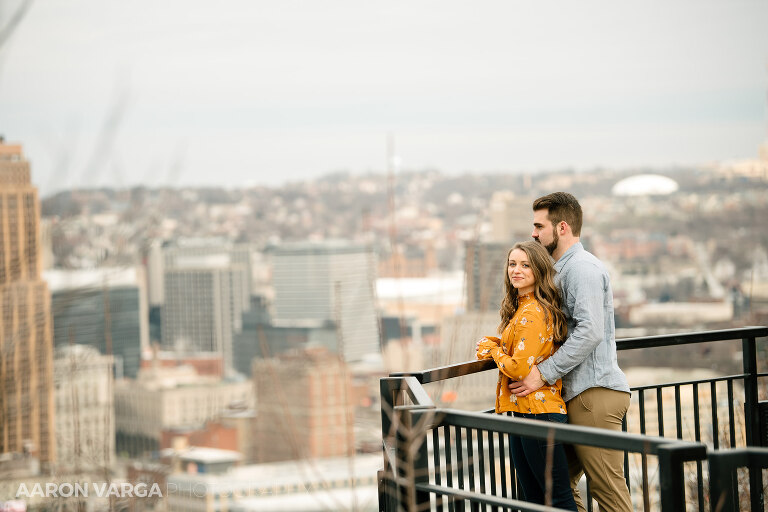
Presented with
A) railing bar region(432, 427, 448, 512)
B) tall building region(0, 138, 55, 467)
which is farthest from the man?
tall building region(0, 138, 55, 467)

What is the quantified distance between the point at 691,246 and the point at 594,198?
12.0 m

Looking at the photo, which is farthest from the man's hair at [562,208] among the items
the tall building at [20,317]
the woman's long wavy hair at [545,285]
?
→ the tall building at [20,317]

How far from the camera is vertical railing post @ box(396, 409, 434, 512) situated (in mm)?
2770

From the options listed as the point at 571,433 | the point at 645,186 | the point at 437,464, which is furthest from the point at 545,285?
the point at 645,186

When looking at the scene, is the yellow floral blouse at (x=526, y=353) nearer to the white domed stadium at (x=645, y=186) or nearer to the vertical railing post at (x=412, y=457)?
the vertical railing post at (x=412, y=457)

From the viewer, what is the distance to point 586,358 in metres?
3.52

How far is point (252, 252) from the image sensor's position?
117875 millimetres

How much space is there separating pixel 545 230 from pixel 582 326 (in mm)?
402

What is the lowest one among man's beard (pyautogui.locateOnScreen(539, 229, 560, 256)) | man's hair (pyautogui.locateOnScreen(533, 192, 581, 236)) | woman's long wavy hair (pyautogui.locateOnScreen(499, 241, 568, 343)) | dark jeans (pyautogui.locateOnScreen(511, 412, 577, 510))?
dark jeans (pyautogui.locateOnScreen(511, 412, 577, 510))

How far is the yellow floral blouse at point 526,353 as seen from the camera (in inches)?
136

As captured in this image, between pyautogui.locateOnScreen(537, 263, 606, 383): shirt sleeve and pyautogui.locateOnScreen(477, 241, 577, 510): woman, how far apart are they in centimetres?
7

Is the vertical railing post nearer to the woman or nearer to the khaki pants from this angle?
the woman

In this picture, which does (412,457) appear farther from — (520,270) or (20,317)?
(20,317)

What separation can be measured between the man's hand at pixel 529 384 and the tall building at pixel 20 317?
62.1 inches
